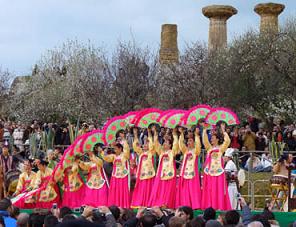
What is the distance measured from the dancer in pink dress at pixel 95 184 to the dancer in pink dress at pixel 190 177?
1.73 m

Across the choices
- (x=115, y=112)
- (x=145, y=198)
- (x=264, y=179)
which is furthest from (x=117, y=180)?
(x=115, y=112)

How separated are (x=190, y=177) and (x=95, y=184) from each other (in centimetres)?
221

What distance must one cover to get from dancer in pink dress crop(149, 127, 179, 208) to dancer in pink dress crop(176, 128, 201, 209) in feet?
0.48

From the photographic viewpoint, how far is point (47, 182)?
16.7 metres

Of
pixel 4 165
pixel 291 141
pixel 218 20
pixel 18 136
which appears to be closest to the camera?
pixel 4 165

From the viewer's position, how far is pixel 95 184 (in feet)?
53.9

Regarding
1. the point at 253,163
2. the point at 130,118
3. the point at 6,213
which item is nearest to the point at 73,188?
the point at 130,118

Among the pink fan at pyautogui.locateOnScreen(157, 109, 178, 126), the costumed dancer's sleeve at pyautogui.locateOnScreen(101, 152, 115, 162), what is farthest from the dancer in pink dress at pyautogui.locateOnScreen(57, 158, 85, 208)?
the pink fan at pyautogui.locateOnScreen(157, 109, 178, 126)

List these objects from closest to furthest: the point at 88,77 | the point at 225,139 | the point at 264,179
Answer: the point at 225,139
the point at 264,179
the point at 88,77

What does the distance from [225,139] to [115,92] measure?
19328 millimetres

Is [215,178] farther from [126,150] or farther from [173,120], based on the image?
[126,150]

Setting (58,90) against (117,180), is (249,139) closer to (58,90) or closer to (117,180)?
(117,180)

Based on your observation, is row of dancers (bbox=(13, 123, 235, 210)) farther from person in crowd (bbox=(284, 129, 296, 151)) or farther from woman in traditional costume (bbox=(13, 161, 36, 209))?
person in crowd (bbox=(284, 129, 296, 151))

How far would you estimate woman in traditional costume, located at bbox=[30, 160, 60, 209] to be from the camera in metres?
16.5
